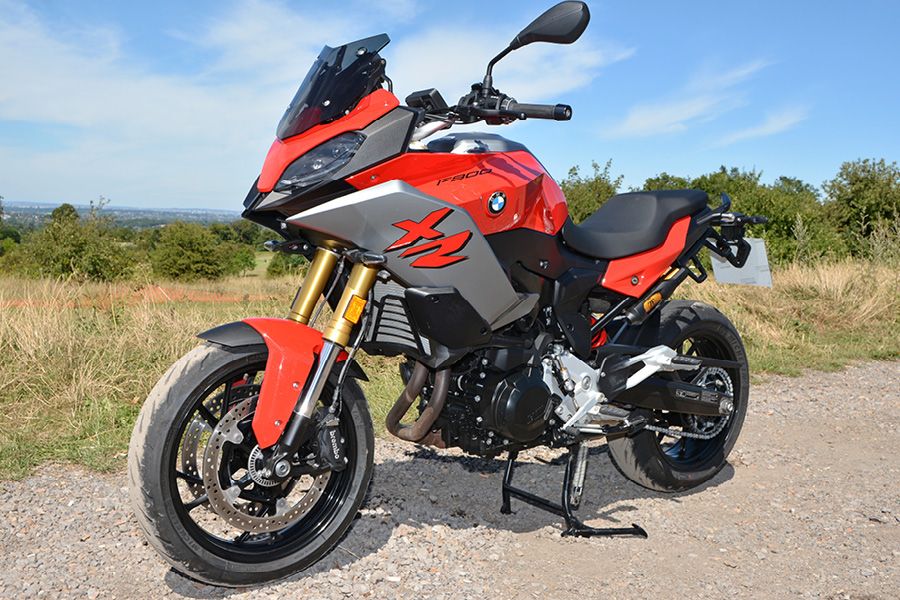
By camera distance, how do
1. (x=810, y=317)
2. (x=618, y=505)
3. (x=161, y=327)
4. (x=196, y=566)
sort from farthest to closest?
(x=810, y=317) → (x=161, y=327) → (x=618, y=505) → (x=196, y=566)

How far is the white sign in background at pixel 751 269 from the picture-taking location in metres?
4.69

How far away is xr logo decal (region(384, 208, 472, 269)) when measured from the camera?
294cm

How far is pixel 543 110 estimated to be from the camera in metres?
3.03

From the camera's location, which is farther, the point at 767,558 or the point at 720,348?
the point at 720,348

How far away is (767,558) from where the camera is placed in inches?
139

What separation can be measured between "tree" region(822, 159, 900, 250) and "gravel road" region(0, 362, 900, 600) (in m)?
19.8

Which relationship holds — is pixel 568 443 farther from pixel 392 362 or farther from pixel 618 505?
pixel 392 362

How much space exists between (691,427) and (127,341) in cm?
433

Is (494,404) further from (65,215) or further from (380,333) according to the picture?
(65,215)

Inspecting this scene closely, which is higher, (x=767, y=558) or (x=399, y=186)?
(x=399, y=186)

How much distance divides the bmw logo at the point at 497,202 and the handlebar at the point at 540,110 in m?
0.32

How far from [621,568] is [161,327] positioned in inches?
180

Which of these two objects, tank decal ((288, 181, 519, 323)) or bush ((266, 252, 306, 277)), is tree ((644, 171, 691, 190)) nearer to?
bush ((266, 252, 306, 277))

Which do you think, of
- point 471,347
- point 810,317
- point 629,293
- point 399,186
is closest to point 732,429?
point 629,293
